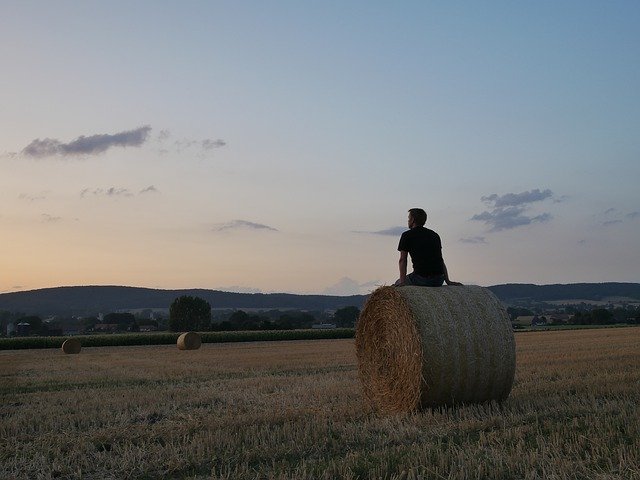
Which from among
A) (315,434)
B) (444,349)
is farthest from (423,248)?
(315,434)

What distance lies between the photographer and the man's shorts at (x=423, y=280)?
31.2 feet

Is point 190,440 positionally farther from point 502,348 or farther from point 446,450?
point 502,348

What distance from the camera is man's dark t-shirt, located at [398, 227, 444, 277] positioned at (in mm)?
9211

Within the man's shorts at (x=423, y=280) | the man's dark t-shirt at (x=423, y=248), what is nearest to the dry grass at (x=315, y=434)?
the man's shorts at (x=423, y=280)

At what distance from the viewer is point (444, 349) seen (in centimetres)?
862

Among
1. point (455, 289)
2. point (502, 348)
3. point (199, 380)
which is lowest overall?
point (199, 380)

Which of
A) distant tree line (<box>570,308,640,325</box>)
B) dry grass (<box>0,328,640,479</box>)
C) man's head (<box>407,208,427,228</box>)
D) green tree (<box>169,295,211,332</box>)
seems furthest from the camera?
green tree (<box>169,295,211,332</box>)

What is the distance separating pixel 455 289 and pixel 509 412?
71.9 inches

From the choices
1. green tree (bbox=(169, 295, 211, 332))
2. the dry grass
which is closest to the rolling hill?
green tree (bbox=(169, 295, 211, 332))

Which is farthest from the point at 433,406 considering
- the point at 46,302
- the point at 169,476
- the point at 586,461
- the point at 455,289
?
the point at 46,302

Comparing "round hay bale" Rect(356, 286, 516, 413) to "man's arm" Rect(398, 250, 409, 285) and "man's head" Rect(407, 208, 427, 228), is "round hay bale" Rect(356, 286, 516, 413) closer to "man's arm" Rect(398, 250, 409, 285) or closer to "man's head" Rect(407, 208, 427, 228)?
"man's arm" Rect(398, 250, 409, 285)

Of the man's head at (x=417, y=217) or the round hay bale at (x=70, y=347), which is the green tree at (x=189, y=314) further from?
the man's head at (x=417, y=217)

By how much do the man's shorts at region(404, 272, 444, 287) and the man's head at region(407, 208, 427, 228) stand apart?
2.27 ft

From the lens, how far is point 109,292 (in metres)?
156
